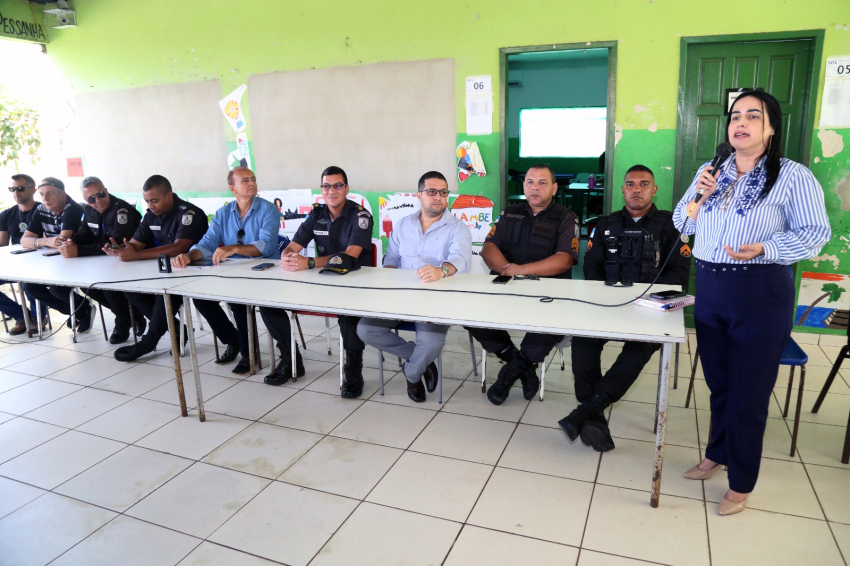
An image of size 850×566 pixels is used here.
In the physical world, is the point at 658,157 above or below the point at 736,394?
above

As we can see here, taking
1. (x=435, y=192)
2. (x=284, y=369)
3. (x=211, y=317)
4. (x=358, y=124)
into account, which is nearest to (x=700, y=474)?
(x=435, y=192)

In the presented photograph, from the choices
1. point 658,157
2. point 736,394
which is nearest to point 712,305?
point 736,394

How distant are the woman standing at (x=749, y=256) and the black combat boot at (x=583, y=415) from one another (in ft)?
1.90

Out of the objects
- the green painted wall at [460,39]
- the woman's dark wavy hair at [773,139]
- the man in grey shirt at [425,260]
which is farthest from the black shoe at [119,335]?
the woman's dark wavy hair at [773,139]

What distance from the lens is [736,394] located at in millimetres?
1914

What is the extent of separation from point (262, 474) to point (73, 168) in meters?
5.07

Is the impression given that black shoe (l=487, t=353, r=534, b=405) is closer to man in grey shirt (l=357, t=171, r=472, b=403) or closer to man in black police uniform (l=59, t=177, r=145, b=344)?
man in grey shirt (l=357, t=171, r=472, b=403)

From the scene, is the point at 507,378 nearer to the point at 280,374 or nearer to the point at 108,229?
the point at 280,374

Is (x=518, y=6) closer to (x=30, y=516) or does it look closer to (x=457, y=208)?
(x=457, y=208)

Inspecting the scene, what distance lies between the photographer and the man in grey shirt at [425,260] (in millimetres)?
2816

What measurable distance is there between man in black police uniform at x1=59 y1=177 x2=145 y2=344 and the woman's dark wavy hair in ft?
13.1

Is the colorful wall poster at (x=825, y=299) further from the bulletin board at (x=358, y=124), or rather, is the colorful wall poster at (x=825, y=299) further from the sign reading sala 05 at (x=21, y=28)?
the sign reading sala 05 at (x=21, y=28)

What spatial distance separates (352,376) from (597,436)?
1.36 metres

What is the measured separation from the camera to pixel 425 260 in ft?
10.2
